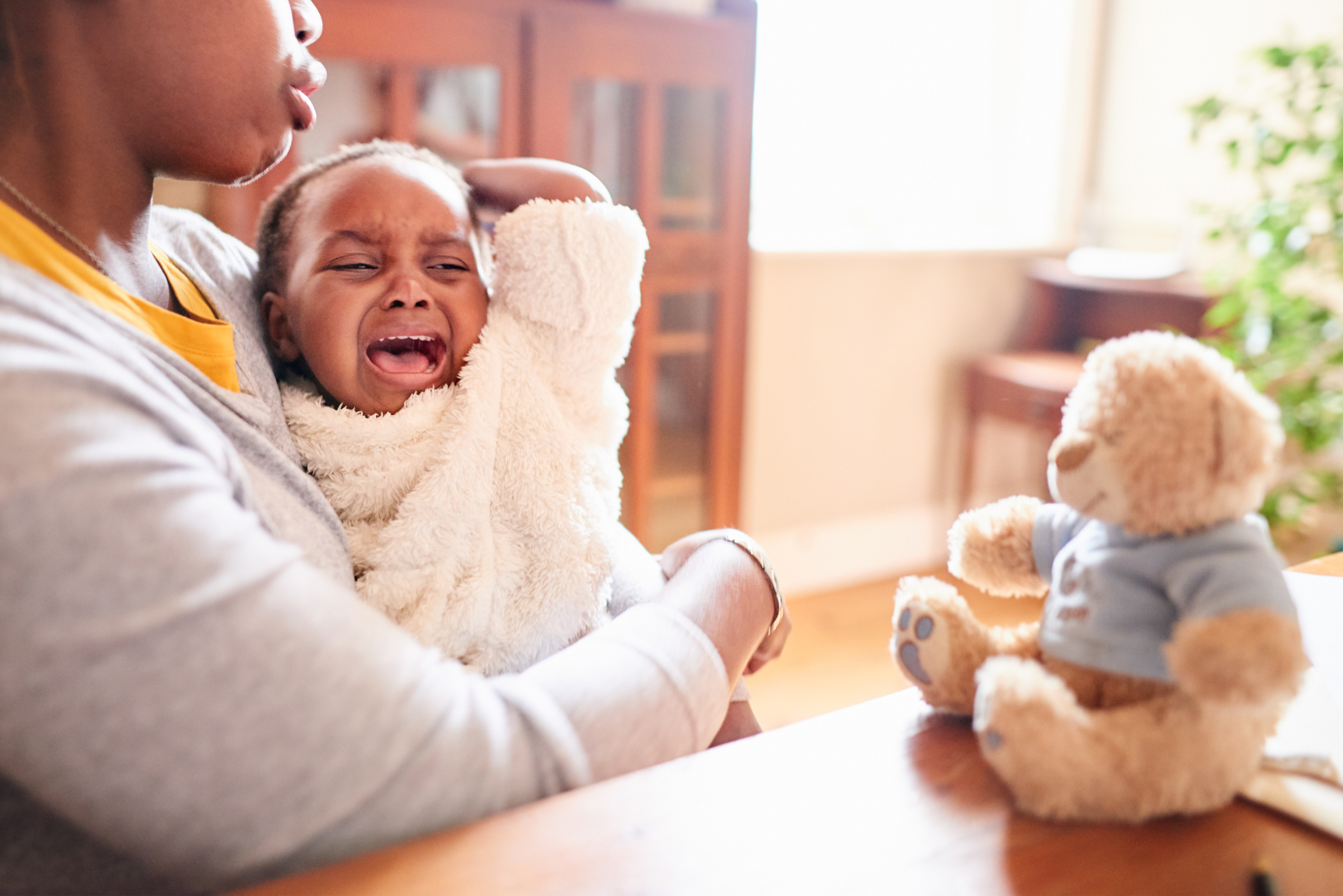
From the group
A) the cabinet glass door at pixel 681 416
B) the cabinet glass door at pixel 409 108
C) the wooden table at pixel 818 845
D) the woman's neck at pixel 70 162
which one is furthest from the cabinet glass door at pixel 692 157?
the wooden table at pixel 818 845

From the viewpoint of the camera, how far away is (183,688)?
50 centimetres

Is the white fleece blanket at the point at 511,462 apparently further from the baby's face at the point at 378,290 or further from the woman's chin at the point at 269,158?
the woman's chin at the point at 269,158

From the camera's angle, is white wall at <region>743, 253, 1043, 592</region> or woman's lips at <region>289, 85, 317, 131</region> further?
white wall at <region>743, 253, 1043, 592</region>

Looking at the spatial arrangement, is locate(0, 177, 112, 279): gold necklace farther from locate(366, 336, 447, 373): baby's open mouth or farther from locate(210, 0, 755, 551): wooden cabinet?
locate(210, 0, 755, 551): wooden cabinet

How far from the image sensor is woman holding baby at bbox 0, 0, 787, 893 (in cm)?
49

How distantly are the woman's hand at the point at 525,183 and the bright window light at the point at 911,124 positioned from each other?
1716 millimetres

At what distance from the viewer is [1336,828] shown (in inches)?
21.6

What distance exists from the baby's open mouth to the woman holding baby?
20cm

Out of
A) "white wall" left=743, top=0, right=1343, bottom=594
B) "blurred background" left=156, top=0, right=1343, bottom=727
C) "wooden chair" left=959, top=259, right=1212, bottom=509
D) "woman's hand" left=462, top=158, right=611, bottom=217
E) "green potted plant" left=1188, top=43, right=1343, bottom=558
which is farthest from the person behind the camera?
"white wall" left=743, top=0, right=1343, bottom=594

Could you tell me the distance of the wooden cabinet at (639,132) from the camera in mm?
1785

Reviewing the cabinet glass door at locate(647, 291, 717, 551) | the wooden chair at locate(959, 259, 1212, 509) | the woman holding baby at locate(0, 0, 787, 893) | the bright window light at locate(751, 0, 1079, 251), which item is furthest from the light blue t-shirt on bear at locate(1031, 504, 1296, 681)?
the bright window light at locate(751, 0, 1079, 251)

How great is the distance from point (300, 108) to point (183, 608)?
1.76 feet

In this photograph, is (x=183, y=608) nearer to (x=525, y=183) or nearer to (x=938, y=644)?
(x=938, y=644)

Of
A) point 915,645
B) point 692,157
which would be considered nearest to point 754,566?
point 915,645
